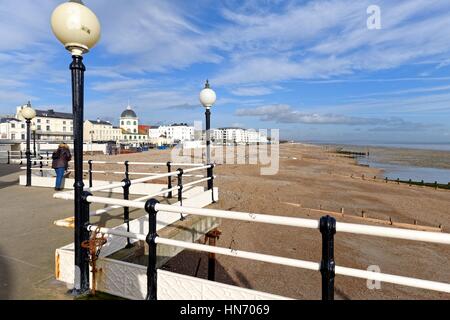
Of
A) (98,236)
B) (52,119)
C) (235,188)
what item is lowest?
(235,188)

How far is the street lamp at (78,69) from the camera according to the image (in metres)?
3.22

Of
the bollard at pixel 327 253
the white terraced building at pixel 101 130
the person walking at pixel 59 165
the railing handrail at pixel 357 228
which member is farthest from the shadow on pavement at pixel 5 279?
the white terraced building at pixel 101 130

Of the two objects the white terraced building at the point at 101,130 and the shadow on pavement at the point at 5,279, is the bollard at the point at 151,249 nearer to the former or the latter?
the shadow on pavement at the point at 5,279

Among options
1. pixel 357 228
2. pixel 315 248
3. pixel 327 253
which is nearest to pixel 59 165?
pixel 315 248

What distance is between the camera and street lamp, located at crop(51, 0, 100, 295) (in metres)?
3.22

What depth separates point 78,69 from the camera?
3.48 metres

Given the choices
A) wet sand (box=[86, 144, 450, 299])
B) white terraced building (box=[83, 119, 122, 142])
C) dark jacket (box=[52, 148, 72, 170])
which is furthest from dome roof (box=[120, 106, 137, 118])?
dark jacket (box=[52, 148, 72, 170])

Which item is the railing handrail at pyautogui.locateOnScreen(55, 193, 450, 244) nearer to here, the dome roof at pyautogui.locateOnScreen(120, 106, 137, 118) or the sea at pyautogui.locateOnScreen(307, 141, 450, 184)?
the sea at pyautogui.locateOnScreen(307, 141, 450, 184)

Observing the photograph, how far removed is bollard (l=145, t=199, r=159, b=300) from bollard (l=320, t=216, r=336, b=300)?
168 cm

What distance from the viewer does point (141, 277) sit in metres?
3.43

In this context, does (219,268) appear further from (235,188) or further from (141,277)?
(235,188)

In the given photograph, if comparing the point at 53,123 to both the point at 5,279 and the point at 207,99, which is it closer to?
the point at 207,99
